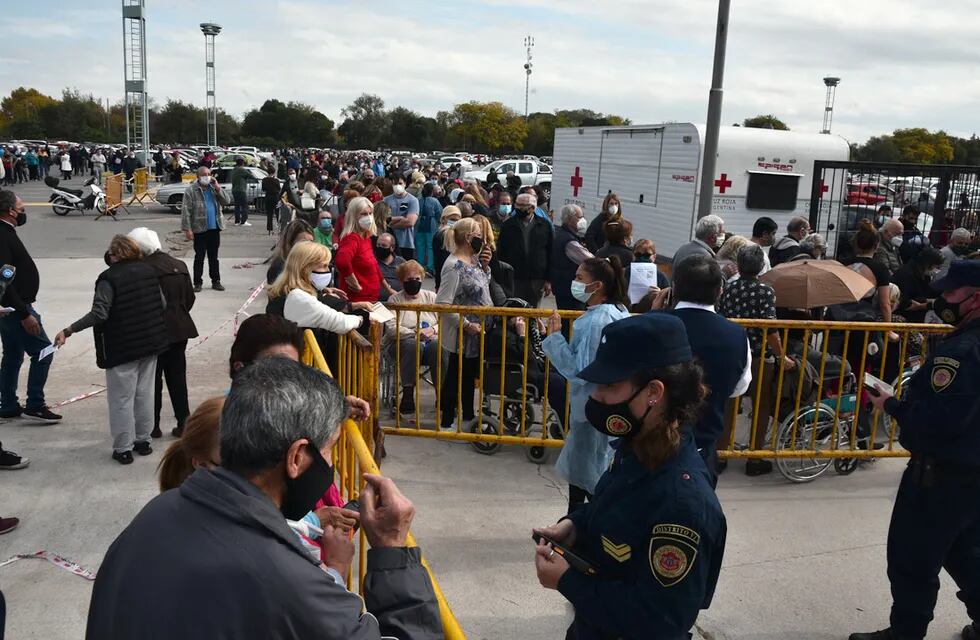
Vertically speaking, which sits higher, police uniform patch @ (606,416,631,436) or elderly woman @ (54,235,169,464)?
police uniform patch @ (606,416,631,436)

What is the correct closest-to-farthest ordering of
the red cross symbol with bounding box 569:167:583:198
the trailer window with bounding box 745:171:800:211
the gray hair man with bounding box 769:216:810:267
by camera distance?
the gray hair man with bounding box 769:216:810:267, the trailer window with bounding box 745:171:800:211, the red cross symbol with bounding box 569:167:583:198

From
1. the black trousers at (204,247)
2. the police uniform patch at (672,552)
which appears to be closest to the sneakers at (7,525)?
the police uniform patch at (672,552)

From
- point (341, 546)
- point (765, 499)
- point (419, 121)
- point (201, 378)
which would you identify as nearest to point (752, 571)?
point (765, 499)

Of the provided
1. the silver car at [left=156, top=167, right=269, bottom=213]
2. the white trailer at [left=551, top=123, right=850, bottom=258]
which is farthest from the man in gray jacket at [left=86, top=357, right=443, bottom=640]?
the silver car at [left=156, top=167, right=269, bottom=213]

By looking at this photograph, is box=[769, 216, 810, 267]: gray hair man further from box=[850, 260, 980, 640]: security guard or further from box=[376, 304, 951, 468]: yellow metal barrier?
box=[850, 260, 980, 640]: security guard

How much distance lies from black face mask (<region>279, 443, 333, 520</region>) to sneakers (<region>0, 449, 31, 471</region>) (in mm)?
4971

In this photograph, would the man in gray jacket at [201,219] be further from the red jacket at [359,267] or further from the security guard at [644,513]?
the security guard at [644,513]

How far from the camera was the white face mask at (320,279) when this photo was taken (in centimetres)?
573

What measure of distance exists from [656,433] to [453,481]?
3831mm

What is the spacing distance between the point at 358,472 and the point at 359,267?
4.59m

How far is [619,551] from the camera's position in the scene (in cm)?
222

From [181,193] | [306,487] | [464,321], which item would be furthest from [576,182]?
[306,487]

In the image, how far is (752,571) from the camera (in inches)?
188

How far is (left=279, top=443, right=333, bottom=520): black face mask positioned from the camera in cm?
178
